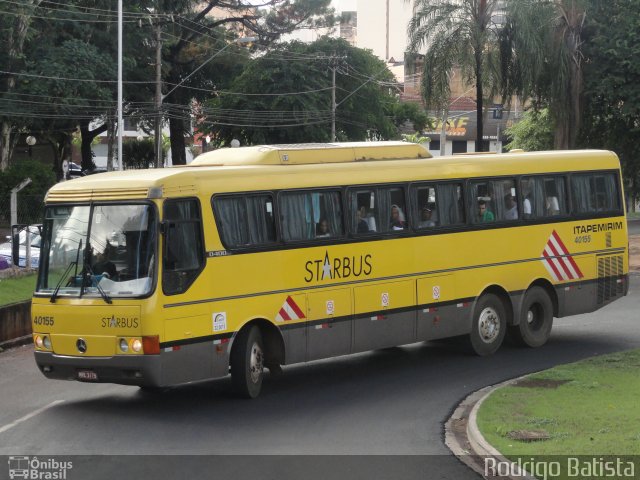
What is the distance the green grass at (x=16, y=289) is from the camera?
20.9m

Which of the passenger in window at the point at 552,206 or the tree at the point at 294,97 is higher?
the tree at the point at 294,97

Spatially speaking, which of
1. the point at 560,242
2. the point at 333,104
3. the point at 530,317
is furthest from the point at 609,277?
the point at 333,104

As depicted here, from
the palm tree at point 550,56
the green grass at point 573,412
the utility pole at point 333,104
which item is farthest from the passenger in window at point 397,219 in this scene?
the utility pole at point 333,104

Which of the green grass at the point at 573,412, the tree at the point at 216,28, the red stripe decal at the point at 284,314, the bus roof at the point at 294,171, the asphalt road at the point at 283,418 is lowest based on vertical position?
the asphalt road at the point at 283,418

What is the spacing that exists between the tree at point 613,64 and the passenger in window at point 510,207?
2236 cm

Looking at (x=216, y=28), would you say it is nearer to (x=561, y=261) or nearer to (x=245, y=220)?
(x=561, y=261)

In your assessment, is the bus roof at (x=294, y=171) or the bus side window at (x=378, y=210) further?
the bus side window at (x=378, y=210)

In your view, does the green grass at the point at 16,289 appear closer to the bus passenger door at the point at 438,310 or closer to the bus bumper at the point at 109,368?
the bus bumper at the point at 109,368

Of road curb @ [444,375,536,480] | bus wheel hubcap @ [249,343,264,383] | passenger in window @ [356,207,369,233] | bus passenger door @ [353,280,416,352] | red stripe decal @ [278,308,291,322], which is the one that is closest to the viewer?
road curb @ [444,375,536,480]

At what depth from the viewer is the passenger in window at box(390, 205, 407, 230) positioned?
53.9 feet

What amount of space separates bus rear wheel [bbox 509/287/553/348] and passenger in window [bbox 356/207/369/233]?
13.5 ft

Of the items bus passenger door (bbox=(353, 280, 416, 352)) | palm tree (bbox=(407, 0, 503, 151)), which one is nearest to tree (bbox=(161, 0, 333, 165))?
palm tree (bbox=(407, 0, 503, 151))

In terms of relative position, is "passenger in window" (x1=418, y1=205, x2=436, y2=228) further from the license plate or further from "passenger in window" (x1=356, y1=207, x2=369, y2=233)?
the license plate

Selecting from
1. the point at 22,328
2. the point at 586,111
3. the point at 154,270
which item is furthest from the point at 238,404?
Answer: the point at 586,111
